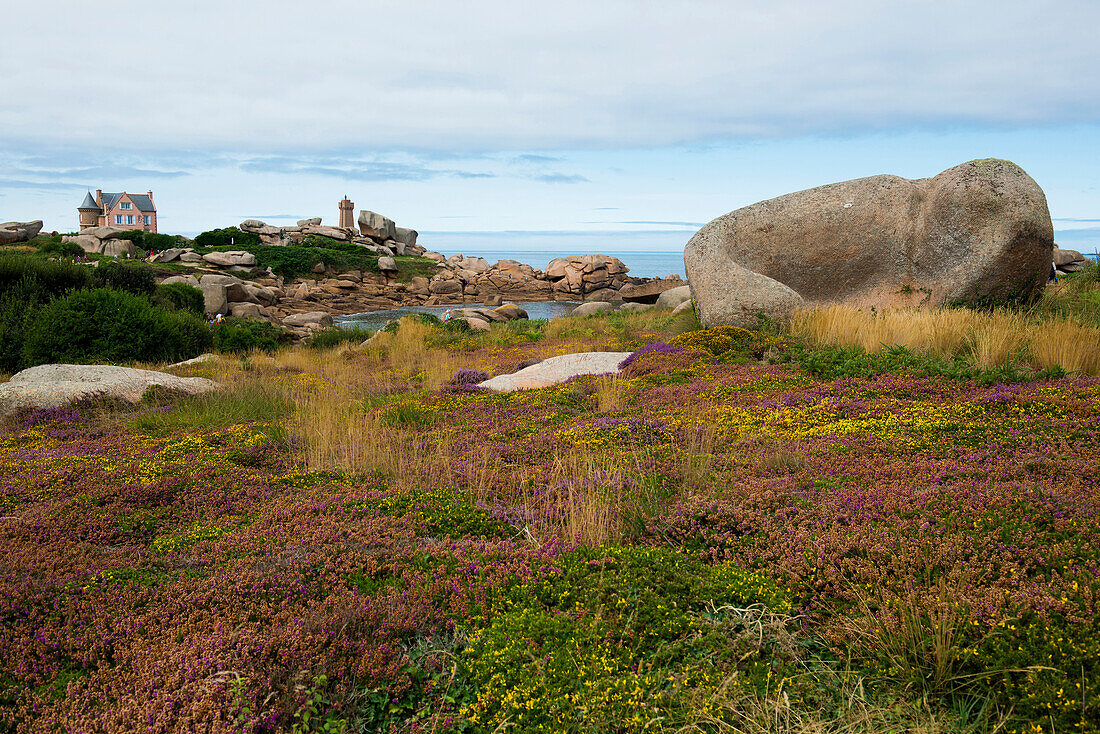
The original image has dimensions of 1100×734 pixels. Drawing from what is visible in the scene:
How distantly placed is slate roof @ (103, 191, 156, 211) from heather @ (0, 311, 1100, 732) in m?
92.7

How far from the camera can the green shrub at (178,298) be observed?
19891mm

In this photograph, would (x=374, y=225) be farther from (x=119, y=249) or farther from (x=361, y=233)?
(x=119, y=249)

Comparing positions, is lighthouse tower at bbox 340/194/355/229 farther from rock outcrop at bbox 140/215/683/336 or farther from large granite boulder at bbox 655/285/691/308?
large granite boulder at bbox 655/285/691/308

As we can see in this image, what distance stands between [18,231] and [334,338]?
46.6 metres

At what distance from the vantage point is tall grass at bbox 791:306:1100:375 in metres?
8.44

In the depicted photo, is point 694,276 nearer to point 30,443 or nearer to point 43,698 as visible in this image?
point 30,443

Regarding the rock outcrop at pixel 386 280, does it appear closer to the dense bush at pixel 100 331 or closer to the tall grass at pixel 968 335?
the dense bush at pixel 100 331

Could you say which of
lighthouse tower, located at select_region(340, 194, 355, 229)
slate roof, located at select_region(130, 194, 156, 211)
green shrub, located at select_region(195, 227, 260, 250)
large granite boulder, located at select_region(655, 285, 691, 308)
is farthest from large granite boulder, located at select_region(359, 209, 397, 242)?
large granite boulder, located at select_region(655, 285, 691, 308)

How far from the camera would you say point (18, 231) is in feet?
170

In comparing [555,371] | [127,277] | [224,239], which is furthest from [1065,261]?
[224,239]

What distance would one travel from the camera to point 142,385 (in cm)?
1041

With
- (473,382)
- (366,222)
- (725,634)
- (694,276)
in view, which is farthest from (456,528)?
(366,222)

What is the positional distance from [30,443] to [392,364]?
8.13 metres

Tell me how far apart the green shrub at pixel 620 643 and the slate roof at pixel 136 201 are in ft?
325
